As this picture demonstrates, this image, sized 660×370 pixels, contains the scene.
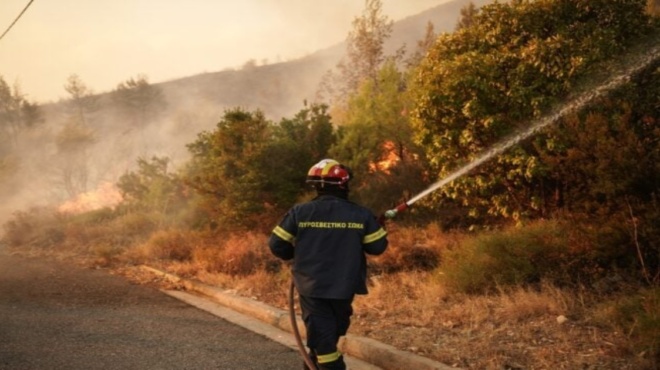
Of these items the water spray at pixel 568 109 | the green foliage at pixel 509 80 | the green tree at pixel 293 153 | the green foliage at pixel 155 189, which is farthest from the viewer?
the green foliage at pixel 155 189

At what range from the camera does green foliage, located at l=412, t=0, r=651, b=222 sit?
848cm

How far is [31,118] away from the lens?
2477 inches

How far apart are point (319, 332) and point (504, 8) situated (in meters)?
7.77

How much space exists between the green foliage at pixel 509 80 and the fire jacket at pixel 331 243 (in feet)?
17.1

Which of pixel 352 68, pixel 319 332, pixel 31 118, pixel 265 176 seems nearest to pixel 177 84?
pixel 31 118

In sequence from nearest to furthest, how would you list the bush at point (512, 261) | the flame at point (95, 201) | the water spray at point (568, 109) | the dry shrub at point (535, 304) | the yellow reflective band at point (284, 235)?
the yellow reflective band at point (284, 235) < the dry shrub at point (535, 304) < the bush at point (512, 261) < the water spray at point (568, 109) < the flame at point (95, 201)

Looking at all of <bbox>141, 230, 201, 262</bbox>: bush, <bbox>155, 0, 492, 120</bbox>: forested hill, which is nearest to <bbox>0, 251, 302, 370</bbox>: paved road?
<bbox>141, 230, 201, 262</bbox>: bush

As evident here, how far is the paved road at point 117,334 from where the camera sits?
5.14 m

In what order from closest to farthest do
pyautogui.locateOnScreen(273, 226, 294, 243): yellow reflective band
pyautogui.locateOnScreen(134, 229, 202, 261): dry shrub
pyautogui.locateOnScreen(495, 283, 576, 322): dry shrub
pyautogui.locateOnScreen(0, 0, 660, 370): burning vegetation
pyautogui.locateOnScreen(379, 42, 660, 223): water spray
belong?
1. pyautogui.locateOnScreen(273, 226, 294, 243): yellow reflective band
2. pyautogui.locateOnScreen(0, 0, 660, 370): burning vegetation
3. pyautogui.locateOnScreen(495, 283, 576, 322): dry shrub
4. pyautogui.locateOnScreen(379, 42, 660, 223): water spray
5. pyautogui.locateOnScreen(134, 229, 202, 261): dry shrub

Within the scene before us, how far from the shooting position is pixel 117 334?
20.1 feet

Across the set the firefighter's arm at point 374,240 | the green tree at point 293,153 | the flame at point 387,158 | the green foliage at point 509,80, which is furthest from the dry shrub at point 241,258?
the firefighter's arm at point 374,240

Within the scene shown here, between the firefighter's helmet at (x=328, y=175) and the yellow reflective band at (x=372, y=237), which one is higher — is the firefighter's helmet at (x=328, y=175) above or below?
above

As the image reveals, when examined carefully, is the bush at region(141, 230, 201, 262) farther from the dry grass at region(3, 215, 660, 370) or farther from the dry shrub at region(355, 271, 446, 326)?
the dry shrub at region(355, 271, 446, 326)

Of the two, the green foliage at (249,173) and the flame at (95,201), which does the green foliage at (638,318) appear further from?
the flame at (95,201)
